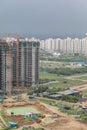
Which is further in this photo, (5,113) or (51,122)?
(5,113)

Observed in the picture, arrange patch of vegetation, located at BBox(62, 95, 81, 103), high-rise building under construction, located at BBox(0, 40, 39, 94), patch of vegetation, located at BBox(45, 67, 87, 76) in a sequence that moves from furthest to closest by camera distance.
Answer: patch of vegetation, located at BBox(45, 67, 87, 76) → high-rise building under construction, located at BBox(0, 40, 39, 94) → patch of vegetation, located at BBox(62, 95, 81, 103)

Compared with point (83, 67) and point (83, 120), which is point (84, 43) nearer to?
point (83, 67)

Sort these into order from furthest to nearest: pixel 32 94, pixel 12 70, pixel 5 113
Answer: pixel 12 70 < pixel 32 94 < pixel 5 113

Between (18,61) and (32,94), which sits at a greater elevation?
(18,61)

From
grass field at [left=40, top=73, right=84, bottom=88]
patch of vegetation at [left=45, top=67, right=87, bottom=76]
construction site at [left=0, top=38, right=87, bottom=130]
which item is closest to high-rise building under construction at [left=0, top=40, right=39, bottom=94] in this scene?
construction site at [left=0, top=38, right=87, bottom=130]

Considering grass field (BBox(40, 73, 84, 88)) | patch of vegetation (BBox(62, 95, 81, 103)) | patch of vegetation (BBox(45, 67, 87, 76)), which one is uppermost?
patch of vegetation (BBox(45, 67, 87, 76))

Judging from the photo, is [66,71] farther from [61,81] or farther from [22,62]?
[22,62]

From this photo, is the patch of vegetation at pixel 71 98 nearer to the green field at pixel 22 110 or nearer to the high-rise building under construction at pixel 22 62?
the green field at pixel 22 110

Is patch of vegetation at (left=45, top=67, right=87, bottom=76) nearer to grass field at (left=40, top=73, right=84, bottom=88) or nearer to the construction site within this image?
grass field at (left=40, top=73, right=84, bottom=88)

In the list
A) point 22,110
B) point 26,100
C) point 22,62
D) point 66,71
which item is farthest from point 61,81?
point 22,110

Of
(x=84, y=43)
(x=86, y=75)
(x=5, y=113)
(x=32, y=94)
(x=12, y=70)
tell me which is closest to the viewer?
(x=5, y=113)

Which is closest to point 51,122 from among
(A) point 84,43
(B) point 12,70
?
(B) point 12,70
